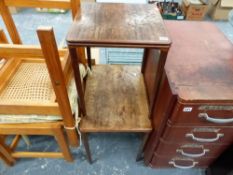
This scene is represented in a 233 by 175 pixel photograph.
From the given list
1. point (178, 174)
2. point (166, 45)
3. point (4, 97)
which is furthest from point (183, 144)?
point (4, 97)

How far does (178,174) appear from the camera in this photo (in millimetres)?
1105

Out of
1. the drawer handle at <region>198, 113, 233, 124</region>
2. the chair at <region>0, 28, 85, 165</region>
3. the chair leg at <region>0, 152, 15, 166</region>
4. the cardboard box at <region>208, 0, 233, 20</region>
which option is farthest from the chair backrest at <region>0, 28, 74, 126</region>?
the cardboard box at <region>208, 0, 233, 20</region>

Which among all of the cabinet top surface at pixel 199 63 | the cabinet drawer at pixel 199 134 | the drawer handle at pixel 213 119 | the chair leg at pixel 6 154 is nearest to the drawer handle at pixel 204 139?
the cabinet drawer at pixel 199 134

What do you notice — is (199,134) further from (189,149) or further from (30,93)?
(30,93)

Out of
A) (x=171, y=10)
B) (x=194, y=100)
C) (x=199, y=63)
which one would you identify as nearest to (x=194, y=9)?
(x=171, y=10)

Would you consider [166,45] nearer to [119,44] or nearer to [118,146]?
[119,44]

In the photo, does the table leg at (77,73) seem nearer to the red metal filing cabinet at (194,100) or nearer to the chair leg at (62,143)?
the chair leg at (62,143)

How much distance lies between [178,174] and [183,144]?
1.28 ft

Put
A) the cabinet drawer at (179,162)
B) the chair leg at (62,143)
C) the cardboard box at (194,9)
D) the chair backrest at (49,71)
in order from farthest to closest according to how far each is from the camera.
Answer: the cardboard box at (194,9) < the cabinet drawer at (179,162) < the chair leg at (62,143) < the chair backrest at (49,71)

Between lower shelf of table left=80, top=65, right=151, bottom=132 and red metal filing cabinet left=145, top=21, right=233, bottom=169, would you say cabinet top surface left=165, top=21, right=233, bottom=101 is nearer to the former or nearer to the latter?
red metal filing cabinet left=145, top=21, right=233, bottom=169

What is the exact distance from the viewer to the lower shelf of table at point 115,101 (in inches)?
33.5

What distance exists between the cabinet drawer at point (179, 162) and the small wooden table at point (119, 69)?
27cm

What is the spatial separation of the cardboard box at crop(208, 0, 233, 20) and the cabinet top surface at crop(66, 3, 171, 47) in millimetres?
2229

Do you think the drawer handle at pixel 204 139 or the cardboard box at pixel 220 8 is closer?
the drawer handle at pixel 204 139
